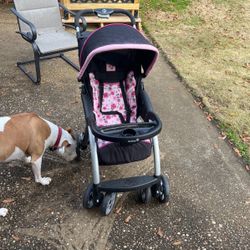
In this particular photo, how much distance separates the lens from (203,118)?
4840mm

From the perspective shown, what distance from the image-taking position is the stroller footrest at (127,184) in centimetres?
295

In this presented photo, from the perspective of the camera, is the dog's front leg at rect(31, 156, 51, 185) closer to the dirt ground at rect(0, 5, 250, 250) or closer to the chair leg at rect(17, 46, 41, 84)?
the dirt ground at rect(0, 5, 250, 250)

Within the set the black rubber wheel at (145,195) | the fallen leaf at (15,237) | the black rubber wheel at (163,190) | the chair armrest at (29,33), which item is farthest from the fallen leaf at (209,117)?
the fallen leaf at (15,237)

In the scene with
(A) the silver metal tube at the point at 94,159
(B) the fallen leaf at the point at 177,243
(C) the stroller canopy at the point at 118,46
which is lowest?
(B) the fallen leaf at the point at 177,243

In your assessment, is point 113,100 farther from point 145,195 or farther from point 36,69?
point 36,69

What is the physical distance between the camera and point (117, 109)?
3805 millimetres

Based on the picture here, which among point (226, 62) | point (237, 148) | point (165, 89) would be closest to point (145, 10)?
point (226, 62)

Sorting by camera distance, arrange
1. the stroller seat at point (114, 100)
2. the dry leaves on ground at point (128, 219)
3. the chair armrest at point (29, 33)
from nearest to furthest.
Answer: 1. the dry leaves on ground at point (128, 219)
2. the stroller seat at point (114, 100)
3. the chair armrest at point (29, 33)

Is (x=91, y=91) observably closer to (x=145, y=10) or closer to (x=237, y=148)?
(x=237, y=148)

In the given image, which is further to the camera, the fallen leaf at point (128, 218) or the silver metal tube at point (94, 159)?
the fallen leaf at point (128, 218)

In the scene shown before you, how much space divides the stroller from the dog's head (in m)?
0.13

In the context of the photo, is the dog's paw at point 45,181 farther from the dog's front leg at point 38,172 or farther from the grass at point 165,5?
the grass at point 165,5

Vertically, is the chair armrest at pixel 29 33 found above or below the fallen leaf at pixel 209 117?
above

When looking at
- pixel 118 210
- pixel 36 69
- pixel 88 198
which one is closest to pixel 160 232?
pixel 118 210
